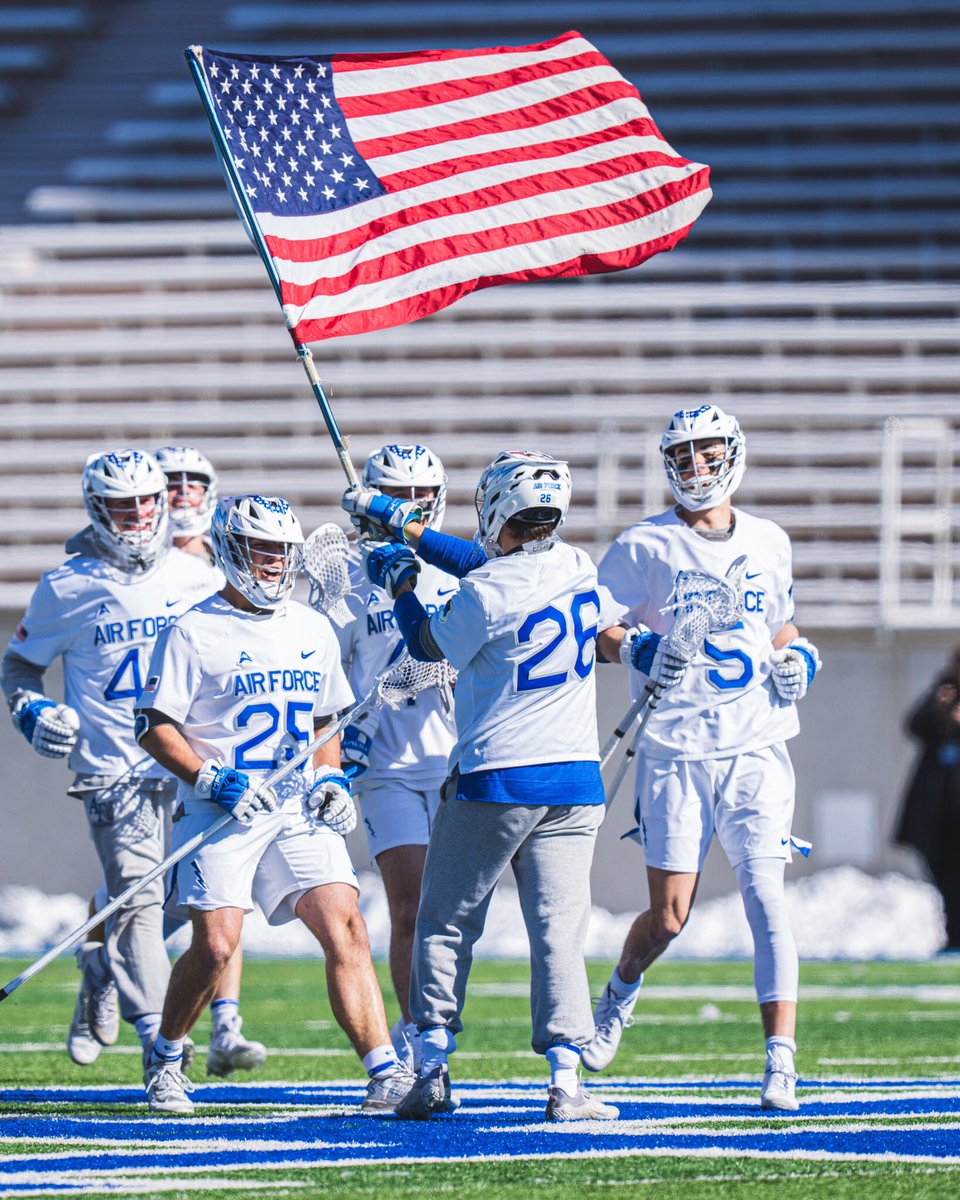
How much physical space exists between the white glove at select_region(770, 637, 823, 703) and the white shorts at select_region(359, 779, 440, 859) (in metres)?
0.99

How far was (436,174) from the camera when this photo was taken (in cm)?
669

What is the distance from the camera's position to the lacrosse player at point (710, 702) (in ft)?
20.1

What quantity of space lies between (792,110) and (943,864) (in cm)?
971

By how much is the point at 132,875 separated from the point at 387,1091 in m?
1.29

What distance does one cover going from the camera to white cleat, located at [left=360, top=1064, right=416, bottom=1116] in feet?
18.6

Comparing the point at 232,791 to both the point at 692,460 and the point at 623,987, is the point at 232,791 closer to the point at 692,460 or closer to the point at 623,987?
the point at 623,987

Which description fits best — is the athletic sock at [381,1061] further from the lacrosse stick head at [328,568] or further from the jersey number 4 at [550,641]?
A: the lacrosse stick head at [328,568]

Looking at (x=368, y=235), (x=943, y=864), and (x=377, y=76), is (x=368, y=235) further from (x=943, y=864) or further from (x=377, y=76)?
(x=943, y=864)

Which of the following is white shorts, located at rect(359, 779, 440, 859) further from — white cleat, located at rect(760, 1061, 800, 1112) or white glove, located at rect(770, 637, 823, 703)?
white cleat, located at rect(760, 1061, 800, 1112)

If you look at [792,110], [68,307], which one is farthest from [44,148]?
[792,110]

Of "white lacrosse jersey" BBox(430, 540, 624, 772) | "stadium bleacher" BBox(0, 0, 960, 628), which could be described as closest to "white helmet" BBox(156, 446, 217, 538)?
"white lacrosse jersey" BBox(430, 540, 624, 772)

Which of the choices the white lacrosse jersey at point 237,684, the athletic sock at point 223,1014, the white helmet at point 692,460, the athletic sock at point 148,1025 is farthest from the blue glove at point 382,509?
the athletic sock at point 223,1014

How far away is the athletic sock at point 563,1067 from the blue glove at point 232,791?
927 mm

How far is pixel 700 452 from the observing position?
20.3ft
